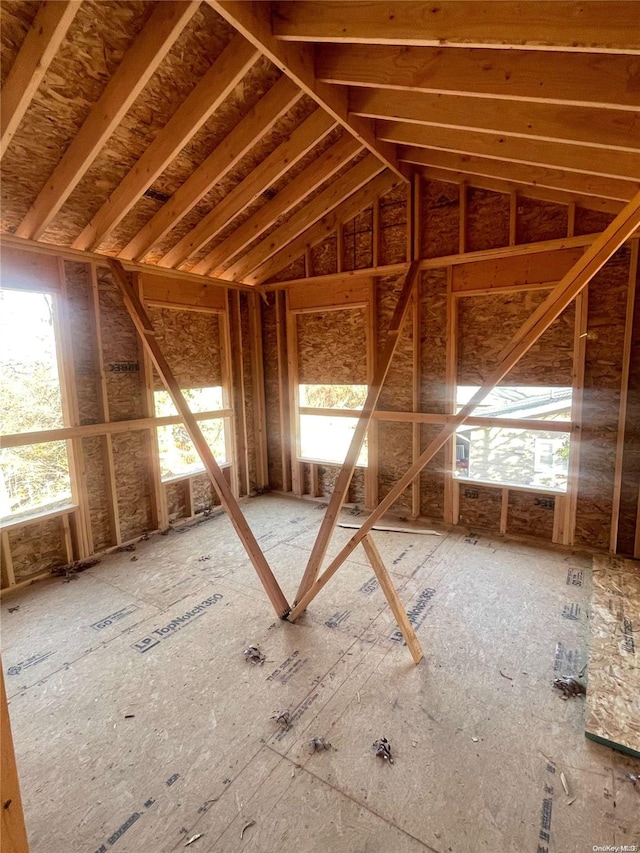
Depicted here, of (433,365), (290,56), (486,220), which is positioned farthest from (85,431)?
(486,220)

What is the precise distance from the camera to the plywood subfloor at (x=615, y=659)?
2264 mm

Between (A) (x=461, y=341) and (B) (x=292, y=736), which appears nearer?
(B) (x=292, y=736)

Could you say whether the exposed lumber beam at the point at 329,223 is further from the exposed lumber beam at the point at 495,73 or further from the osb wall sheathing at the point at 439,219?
the exposed lumber beam at the point at 495,73

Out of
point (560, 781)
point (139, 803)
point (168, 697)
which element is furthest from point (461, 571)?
point (139, 803)

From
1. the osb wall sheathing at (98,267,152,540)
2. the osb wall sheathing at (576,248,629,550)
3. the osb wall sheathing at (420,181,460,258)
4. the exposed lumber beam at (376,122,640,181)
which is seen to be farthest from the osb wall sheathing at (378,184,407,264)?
the osb wall sheathing at (98,267,152,540)

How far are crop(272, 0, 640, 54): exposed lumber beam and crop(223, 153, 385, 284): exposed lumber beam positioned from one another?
2334 millimetres

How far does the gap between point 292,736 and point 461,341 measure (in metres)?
4.20

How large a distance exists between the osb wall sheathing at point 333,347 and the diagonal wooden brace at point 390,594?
314 cm

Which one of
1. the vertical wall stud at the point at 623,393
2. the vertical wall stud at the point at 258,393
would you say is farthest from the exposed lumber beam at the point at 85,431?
the vertical wall stud at the point at 623,393

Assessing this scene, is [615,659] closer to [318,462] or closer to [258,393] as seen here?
[318,462]

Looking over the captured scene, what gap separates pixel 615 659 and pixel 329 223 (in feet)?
17.6

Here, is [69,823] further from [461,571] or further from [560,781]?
[461,571]

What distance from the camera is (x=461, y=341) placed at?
4.85 meters

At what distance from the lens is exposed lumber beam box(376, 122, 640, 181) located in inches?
111
